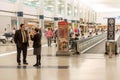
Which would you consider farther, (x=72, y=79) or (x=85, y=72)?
(x=85, y=72)

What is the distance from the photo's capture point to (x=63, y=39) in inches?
731

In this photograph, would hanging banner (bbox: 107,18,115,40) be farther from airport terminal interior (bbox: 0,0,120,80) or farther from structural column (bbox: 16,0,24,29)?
structural column (bbox: 16,0,24,29)

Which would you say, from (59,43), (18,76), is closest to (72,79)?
(18,76)

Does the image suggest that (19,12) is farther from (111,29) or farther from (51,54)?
(111,29)

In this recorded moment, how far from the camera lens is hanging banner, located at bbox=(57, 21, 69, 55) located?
1844cm

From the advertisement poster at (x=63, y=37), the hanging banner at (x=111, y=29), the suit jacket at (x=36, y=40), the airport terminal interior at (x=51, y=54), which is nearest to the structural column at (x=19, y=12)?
the airport terminal interior at (x=51, y=54)

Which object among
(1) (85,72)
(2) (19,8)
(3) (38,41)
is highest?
(2) (19,8)

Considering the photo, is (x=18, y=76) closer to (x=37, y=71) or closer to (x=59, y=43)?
(x=37, y=71)

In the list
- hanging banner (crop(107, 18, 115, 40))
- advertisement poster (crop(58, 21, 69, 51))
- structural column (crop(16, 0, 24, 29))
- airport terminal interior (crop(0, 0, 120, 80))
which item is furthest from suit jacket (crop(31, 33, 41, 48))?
structural column (crop(16, 0, 24, 29))

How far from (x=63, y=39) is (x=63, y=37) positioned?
0.12 metres

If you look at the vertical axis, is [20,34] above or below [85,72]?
above

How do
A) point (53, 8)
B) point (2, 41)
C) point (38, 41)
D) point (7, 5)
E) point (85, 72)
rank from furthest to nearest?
1. point (53, 8)
2. point (2, 41)
3. point (7, 5)
4. point (38, 41)
5. point (85, 72)

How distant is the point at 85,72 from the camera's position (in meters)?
11.5

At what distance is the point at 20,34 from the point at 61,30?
5277 mm
